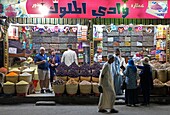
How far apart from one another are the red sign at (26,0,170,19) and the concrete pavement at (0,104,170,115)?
4.17 meters

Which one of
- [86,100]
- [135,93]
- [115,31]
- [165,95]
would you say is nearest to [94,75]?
[86,100]

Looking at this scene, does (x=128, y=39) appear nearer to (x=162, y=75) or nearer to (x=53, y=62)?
(x=162, y=75)

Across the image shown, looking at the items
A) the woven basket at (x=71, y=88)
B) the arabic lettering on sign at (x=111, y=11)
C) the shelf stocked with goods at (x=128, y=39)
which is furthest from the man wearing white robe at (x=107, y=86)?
the shelf stocked with goods at (x=128, y=39)

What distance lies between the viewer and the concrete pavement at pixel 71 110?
1089 cm

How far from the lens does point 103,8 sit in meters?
14.4

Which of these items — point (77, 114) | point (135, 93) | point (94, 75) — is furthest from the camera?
point (94, 75)

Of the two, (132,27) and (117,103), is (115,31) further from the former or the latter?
(117,103)

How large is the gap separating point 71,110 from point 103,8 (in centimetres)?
509

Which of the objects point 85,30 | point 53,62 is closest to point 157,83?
point 85,30

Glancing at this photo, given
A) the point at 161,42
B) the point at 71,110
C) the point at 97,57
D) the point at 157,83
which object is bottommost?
the point at 71,110

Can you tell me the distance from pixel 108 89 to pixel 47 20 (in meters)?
6.51

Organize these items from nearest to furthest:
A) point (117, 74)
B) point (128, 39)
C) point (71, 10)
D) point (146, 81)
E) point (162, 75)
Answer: point (146, 81) < point (117, 74) < point (162, 75) < point (71, 10) < point (128, 39)

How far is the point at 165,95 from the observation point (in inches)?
515

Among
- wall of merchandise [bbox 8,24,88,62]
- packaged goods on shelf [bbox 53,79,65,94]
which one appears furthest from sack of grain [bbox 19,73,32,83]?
wall of merchandise [bbox 8,24,88,62]
